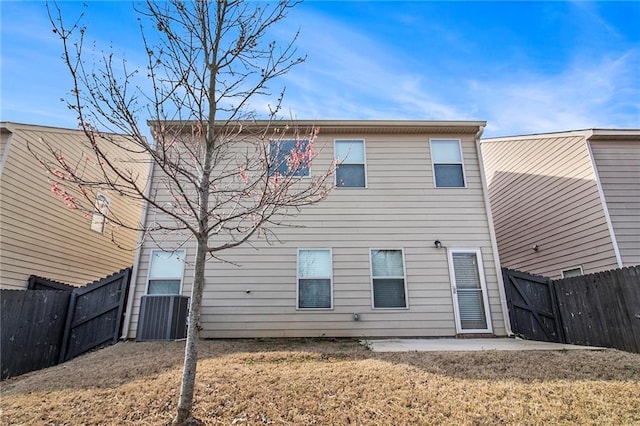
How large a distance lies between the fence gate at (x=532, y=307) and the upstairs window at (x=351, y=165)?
4.05 m

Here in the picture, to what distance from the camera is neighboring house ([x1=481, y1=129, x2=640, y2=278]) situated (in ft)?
26.6

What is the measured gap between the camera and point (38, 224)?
28.5 ft

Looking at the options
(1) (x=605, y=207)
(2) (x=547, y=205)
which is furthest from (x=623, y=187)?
(2) (x=547, y=205)

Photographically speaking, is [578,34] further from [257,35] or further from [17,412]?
[17,412]

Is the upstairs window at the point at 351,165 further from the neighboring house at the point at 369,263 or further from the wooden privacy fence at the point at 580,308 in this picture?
the wooden privacy fence at the point at 580,308

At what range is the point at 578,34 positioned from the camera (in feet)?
26.6

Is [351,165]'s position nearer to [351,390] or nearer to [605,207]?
[351,390]

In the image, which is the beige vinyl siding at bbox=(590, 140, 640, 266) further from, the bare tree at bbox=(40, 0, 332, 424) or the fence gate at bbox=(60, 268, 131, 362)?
the fence gate at bbox=(60, 268, 131, 362)

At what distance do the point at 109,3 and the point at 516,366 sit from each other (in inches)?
278

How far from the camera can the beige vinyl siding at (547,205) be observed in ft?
27.8

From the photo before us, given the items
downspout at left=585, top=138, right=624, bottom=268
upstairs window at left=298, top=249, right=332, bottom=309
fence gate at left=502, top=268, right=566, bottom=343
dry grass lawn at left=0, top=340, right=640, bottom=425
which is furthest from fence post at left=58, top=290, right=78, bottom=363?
downspout at left=585, top=138, right=624, bottom=268

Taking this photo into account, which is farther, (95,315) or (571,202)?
(571,202)

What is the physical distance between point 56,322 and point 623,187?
13.6 m

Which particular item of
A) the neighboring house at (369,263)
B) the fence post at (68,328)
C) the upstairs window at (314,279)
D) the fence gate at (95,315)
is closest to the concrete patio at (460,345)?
the neighboring house at (369,263)
